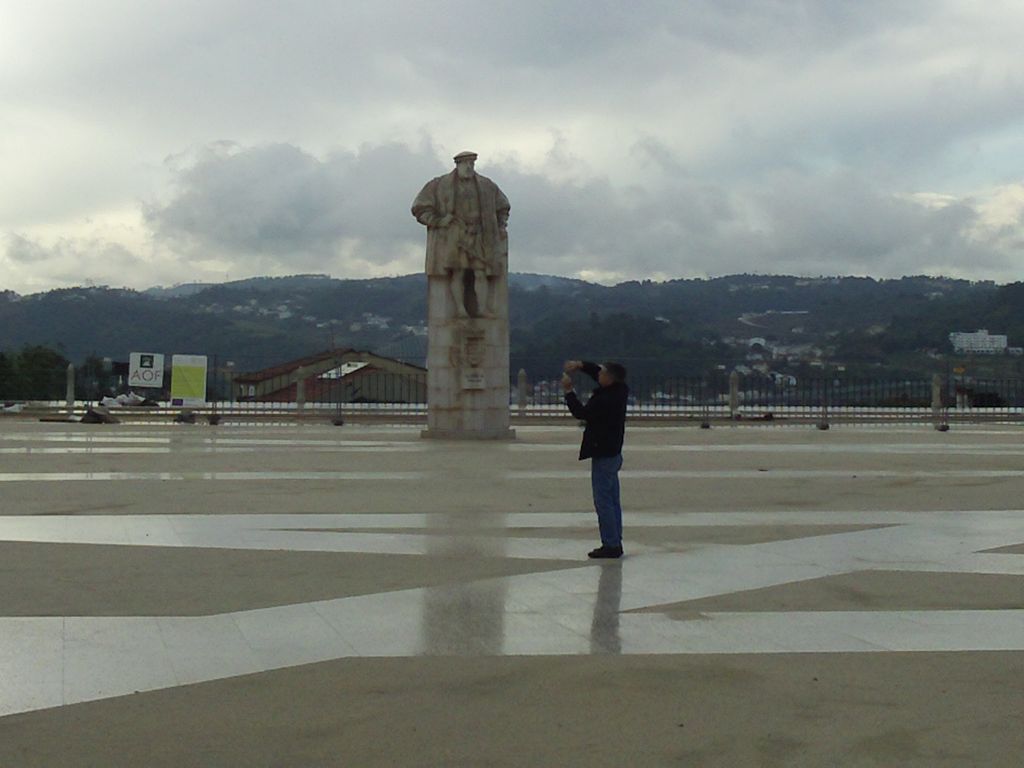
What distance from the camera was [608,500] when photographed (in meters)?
8.68

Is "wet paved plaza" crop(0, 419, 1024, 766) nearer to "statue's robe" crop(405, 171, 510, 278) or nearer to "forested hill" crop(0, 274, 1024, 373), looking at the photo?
"statue's robe" crop(405, 171, 510, 278)

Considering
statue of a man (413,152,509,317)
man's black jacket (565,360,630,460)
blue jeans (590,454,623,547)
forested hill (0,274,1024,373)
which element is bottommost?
blue jeans (590,454,623,547)

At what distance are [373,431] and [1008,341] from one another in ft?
169

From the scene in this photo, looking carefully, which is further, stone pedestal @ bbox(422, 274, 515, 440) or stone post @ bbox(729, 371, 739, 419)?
stone post @ bbox(729, 371, 739, 419)

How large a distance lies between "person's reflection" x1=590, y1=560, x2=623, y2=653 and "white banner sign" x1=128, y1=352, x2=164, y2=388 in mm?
23970

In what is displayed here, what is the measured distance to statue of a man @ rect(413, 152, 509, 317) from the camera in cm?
2161

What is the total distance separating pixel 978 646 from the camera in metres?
5.91

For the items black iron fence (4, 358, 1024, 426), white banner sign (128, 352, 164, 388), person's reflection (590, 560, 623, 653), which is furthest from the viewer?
black iron fence (4, 358, 1024, 426)

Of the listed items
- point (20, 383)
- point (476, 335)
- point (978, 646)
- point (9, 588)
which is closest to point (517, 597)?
point (978, 646)

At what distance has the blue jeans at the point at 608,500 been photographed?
869 centimetres

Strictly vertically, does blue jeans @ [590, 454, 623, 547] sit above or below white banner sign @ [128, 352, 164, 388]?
below

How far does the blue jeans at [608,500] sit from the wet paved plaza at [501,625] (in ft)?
1.06

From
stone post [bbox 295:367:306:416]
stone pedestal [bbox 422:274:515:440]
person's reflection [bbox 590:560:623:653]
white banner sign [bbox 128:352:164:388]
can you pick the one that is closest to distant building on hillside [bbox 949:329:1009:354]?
stone post [bbox 295:367:306:416]

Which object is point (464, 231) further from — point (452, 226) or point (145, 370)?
point (145, 370)
